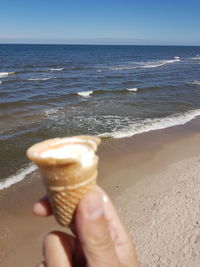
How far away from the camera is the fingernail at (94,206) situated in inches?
87.4

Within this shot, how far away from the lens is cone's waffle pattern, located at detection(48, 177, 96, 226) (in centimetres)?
231

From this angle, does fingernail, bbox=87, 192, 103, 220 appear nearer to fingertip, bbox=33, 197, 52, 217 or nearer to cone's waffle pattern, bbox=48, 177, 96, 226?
cone's waffle pattern, bbox=48, 177, 96, 226

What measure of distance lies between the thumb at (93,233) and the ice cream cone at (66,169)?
14 centimetres

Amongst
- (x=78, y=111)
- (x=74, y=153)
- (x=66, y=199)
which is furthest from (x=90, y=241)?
(x=78, y=111)

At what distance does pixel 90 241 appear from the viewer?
2.23 metres

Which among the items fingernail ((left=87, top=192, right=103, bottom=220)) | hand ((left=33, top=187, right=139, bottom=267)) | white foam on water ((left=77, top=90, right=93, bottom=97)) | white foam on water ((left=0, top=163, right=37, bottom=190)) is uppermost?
fingernail ((left=87, top=192, right=103, bottom=220))

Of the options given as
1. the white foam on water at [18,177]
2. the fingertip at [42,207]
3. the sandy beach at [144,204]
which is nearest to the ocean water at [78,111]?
the white foam on water at [18,177]

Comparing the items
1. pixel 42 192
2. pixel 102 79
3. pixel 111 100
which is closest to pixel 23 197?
pixel 42 192

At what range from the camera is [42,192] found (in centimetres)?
817

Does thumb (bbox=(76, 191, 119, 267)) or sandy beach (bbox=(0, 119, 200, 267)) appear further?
sandy beach (bbox=(0, 119, 200, 267))

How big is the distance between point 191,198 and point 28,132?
8.93m

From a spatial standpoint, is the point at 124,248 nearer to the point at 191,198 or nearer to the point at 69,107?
the point at 191,198

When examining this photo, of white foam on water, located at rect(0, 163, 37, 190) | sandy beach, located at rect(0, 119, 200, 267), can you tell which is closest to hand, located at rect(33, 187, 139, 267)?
sandy beach, located at rect(0, 119, 200, 267)

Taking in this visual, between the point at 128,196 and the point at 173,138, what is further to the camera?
the point at 173,138
